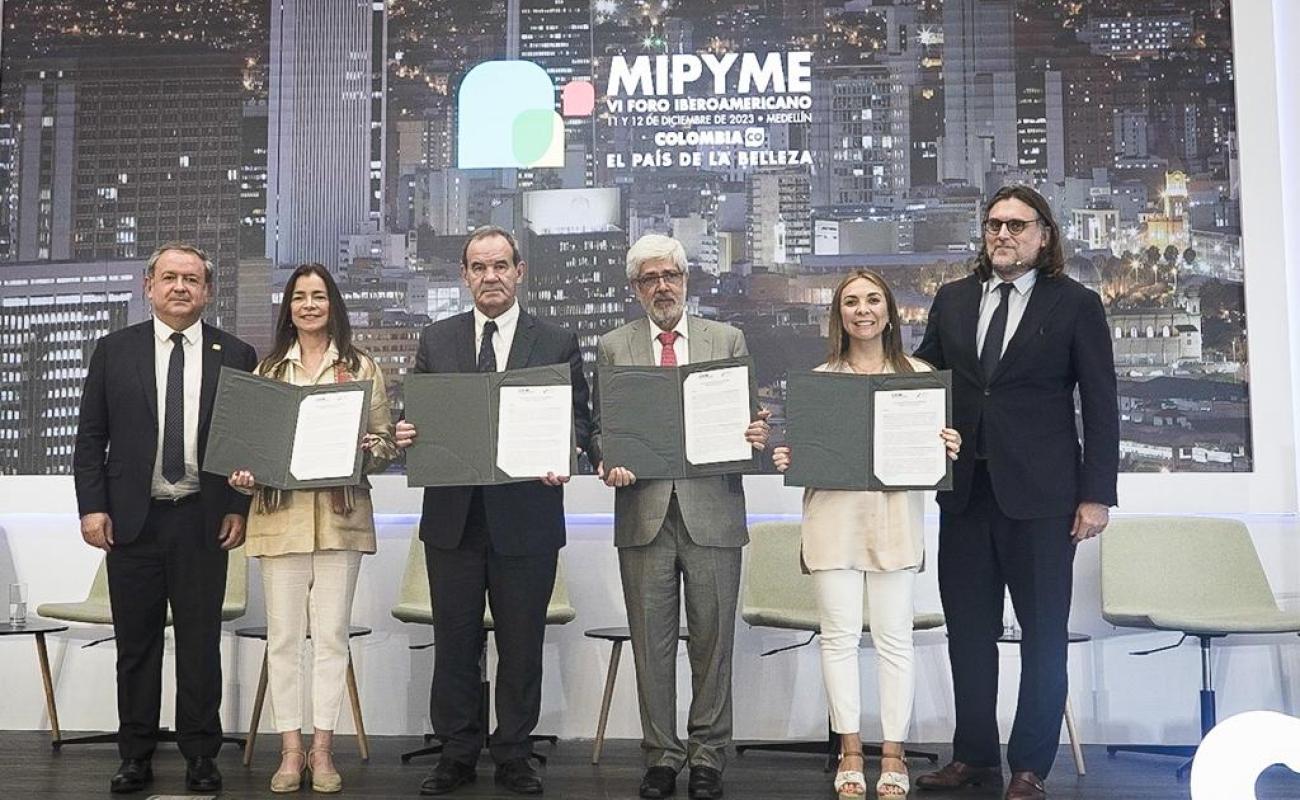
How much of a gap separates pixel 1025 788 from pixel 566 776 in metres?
1.58

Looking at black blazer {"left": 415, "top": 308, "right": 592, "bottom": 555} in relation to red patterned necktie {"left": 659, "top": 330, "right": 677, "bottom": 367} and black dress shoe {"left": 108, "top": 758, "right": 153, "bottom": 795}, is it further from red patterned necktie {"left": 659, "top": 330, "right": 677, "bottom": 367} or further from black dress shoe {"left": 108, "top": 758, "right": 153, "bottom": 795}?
black dress shoe {"left": 108, "top": 758, "right": 153, "bottom": 795}

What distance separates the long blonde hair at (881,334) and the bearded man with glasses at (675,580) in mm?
355

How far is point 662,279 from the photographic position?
13.1 feet

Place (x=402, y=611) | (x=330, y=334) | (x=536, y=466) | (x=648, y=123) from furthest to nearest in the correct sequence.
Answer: (x=648, y=123) → (x=402, y=611) → (x=330, y=334) → (x=536, y=466)

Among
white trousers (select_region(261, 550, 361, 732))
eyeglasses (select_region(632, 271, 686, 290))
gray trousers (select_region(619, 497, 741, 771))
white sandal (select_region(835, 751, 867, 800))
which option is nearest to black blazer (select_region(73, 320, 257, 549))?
white trousers (select_region(261, 550, 361, 732))

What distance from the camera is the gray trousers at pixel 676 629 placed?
3.98 meters

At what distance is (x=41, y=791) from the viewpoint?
4152 mm

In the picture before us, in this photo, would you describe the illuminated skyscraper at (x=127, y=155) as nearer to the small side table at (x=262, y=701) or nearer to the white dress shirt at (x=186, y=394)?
the white dress shirt at (x=186, y=394)

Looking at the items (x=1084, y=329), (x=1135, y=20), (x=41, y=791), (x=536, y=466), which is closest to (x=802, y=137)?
(x=1135, y=20)

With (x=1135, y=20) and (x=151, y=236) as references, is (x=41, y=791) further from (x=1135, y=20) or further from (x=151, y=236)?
(x=1135, y=20)

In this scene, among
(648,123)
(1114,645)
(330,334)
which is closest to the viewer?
(330,334)

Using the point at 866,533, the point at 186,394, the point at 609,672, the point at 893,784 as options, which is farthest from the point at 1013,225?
the point at 186,394

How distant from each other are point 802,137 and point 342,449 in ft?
8.95

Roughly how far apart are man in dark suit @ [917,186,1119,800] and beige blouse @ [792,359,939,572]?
197mm
